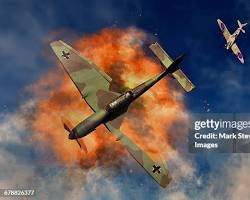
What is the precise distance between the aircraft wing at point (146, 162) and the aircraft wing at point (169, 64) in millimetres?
6592

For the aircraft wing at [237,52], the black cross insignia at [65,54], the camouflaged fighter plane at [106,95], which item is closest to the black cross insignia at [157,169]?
the camouflaged fighter plane at [106,95]

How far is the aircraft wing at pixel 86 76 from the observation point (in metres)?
42.6

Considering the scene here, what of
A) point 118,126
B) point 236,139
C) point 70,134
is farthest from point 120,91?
point 236,139

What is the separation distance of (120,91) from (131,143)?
5.12 metres

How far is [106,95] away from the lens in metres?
42.6

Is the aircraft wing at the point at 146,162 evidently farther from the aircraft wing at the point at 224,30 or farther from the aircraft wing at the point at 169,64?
the aircraft wing at the point at 224,30

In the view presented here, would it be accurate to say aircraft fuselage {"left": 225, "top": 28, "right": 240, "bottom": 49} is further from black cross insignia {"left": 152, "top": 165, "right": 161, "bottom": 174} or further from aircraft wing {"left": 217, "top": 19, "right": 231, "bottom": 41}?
black cross insignia {"left": 152, "top": 165, "right": 161, "bottom": 174}

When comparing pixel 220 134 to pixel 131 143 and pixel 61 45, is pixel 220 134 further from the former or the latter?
pixel 61 45

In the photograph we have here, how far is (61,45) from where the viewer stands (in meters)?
43.8

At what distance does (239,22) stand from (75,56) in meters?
14.5

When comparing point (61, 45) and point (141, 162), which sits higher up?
point (61, 45)

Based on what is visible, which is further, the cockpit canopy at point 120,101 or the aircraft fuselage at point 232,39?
the aircraft fuselage at point 232,39

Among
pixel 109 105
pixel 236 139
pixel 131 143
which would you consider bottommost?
pixel 236 139

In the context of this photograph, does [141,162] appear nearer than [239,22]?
Yes
